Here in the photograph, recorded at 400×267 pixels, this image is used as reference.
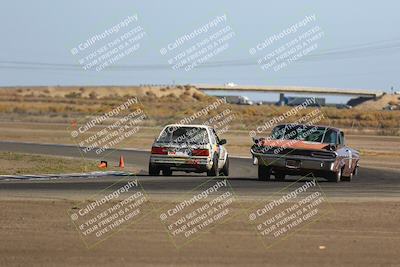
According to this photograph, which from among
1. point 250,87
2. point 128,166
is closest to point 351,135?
point 128,166

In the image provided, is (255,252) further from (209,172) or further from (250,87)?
(250,87)

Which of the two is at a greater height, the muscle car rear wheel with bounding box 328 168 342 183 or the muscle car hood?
the muscle car hood

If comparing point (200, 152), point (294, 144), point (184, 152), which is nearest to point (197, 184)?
point (294, 144)

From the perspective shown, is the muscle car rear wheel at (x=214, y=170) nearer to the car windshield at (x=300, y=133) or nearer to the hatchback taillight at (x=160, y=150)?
the hatchback taillight at (x=160, y=150)

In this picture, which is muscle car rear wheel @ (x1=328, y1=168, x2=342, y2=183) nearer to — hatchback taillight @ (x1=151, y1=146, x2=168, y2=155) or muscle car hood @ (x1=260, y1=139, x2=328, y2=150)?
muscle car hood @ (x1=260, y1=139, x2=328, y2=150)

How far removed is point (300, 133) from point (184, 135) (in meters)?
3.27

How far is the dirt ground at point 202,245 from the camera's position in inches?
408

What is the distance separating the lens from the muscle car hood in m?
22.3

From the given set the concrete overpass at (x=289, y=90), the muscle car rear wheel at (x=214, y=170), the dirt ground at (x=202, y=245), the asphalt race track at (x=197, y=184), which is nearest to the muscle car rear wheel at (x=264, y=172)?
the asphalt race track at (x=197, y=184)

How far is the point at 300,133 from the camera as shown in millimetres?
23141

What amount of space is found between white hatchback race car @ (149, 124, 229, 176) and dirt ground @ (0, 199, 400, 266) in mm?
9828

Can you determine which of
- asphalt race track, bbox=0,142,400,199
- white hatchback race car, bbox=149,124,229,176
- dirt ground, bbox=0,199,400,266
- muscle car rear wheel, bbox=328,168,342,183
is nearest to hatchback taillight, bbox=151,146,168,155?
white hatchback race car, bbox=149,124,229,176

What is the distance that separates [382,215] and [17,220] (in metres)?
5.64

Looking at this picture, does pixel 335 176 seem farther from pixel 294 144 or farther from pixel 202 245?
pixel 202 245
